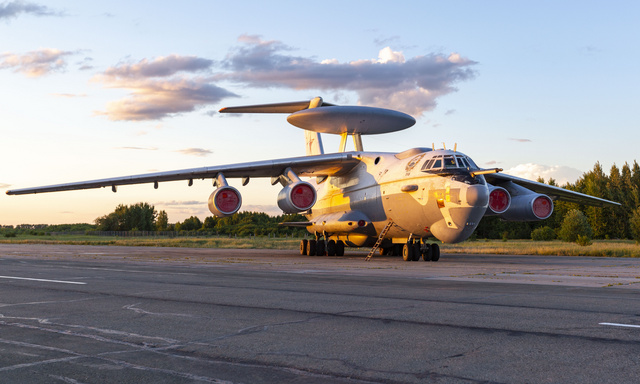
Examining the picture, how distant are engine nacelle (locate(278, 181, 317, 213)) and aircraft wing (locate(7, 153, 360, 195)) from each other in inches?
70.4

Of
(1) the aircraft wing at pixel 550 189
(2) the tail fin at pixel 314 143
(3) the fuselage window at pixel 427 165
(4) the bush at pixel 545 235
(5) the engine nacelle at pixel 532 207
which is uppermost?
(2) the tail fin at pixel 314 143

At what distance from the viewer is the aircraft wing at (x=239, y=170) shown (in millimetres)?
25031

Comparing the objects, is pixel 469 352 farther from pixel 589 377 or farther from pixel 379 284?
pixel 379 284

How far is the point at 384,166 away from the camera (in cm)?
2405

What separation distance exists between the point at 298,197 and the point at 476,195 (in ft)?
26.6

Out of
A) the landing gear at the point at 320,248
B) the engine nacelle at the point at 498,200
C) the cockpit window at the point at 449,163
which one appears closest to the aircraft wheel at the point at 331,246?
the landing gear at the point at 320,248

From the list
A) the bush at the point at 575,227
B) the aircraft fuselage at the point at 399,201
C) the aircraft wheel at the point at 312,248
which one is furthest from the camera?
the bush at the point at 575,227

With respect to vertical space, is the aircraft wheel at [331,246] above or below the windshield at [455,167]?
below

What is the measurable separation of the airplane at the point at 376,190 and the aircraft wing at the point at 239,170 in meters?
0.05

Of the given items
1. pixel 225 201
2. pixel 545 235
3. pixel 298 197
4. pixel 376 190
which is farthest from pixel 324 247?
pixel 545 235

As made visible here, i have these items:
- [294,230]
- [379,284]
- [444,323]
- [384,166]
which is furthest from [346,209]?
[294,230]

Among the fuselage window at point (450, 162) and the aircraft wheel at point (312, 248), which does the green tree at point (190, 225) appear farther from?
the fuselage window at point (450, 162)

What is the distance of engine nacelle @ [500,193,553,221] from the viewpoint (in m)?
24.5

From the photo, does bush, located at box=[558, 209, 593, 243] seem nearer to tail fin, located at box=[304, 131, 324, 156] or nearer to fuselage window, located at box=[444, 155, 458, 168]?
tail fin, located at box=[304, 131, 324, 156]
